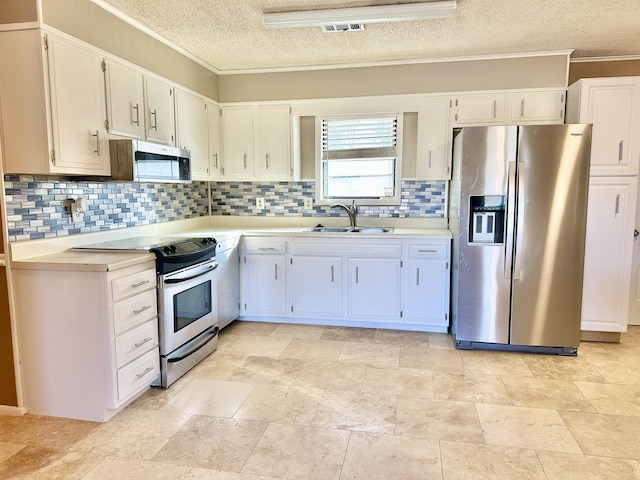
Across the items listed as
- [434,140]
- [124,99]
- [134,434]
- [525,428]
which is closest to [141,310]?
[134,434]

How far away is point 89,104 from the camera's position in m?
2.68

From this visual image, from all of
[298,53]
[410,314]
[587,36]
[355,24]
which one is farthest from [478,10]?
[410,314]

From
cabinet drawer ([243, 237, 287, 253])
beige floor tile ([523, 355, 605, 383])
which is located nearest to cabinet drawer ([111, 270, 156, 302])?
cabinet drawer ([243, 237, 287, 253])

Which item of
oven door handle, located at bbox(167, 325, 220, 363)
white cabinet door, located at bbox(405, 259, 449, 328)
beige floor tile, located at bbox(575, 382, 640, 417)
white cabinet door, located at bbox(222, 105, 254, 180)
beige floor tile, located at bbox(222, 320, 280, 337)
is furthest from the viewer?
white cabinet door, located at bbox(222, 105, 254, 180)

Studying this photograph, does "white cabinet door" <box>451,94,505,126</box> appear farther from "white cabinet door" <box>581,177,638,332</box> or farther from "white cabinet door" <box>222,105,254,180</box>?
"white cabinet door" <box>222,105,254,180</box>

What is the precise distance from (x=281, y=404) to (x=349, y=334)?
1.39 metres

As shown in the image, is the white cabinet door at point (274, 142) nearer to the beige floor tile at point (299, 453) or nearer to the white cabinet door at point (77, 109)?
the white cabinet door at point (77, 109)

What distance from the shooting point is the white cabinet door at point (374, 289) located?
3.96 meters

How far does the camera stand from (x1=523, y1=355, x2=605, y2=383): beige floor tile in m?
3.06

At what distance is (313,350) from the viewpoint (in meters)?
3.57

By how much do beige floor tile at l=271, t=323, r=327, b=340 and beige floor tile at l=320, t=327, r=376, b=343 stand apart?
6 cm

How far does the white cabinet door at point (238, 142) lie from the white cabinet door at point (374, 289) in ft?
5.08

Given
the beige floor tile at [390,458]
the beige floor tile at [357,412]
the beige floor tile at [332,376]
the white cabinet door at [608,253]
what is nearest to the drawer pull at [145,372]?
the beige floor tile at [332,376]

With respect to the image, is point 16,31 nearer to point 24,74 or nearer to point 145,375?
point 24,74
